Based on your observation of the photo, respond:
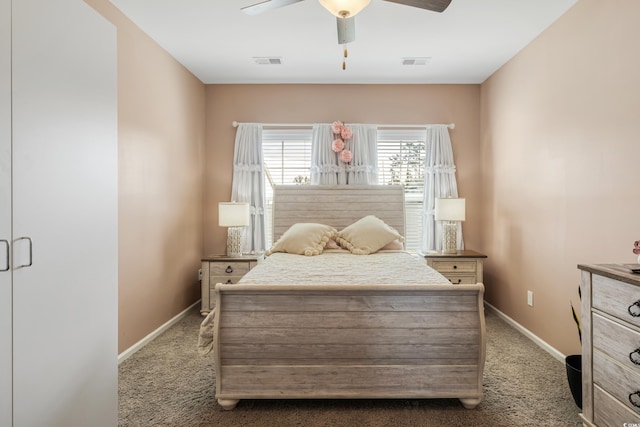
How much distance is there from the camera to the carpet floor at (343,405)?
1996 mm

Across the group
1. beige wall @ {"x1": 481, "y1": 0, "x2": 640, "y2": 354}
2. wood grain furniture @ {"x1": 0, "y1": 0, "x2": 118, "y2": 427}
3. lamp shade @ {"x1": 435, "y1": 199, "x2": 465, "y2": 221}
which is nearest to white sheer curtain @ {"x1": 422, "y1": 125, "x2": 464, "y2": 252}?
lamp shade @ {"x1": 435, "y1": 199, "x2": 465, "y2": 221}

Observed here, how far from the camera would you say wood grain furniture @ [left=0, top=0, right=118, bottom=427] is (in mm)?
1240

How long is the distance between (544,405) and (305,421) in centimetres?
145

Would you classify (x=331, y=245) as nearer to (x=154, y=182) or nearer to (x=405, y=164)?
(x=405, y=164)

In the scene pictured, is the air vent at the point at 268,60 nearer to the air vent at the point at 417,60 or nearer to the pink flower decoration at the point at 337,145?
the pink flower decoration at the point at 337,145

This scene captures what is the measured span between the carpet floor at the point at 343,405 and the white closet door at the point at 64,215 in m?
0.46

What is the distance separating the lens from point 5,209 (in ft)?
4.00

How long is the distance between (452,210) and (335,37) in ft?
7.10

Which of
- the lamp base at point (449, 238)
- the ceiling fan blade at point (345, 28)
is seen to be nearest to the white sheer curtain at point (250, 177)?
the lamp base at point (449, 238)

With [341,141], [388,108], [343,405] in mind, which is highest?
[388,108]

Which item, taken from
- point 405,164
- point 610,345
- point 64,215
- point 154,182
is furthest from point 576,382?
point 154,182

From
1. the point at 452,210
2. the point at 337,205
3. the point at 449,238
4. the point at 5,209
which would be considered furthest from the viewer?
the point at 337,205

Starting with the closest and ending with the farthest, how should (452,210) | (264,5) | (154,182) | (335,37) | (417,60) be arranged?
A: 1. (264,5)
2. (335,37)
3. (154,182)
4. (417,60)
5. (452,210)

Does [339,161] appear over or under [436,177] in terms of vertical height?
over
